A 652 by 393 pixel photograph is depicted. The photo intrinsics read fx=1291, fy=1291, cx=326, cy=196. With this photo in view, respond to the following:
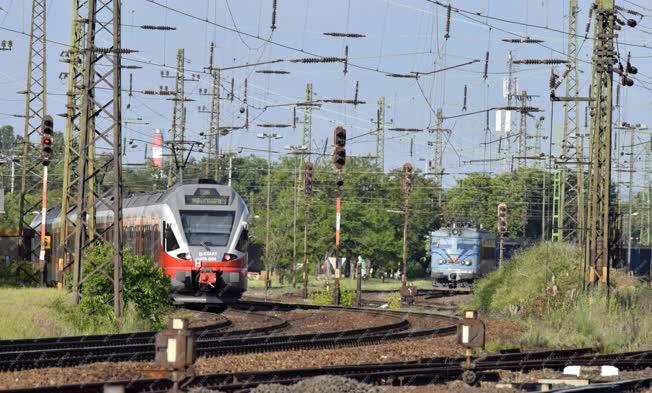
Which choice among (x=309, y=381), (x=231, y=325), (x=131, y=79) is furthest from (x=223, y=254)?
(x=131, y=79)

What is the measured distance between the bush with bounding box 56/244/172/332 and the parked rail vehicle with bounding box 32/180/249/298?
4973mm

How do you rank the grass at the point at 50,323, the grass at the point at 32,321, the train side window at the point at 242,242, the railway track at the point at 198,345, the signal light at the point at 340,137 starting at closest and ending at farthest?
the railway track at the point at 198,345
the grass at the point at 32,321
the grass at the point at 50,323
the train side window at the point at 242,242
the signal light at the point at 340,137

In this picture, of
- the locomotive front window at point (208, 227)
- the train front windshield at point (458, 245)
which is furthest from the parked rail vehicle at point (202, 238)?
the train front windshield at point (458, 245)

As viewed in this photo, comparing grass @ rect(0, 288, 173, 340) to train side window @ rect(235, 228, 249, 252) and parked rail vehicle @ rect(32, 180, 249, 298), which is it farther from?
train side window @ rect(235, 228, 249, 252)

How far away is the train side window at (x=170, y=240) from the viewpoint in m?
35.3

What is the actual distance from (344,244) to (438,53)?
157 ft

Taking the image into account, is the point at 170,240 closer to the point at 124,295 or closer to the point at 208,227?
the point at 208,227

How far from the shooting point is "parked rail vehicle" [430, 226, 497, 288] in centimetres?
6856

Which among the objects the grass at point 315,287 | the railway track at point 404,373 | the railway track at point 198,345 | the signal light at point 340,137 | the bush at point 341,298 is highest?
the signal light at point 340,137

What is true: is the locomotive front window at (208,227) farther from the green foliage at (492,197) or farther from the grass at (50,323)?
the green foliage at (492,197)

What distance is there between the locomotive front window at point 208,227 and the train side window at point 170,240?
1.12ft

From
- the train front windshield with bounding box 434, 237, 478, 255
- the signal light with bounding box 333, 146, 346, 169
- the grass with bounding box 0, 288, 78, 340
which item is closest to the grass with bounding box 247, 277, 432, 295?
the train front windshield with bounding box 434, 237, 478, 255

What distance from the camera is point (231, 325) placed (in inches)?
1213

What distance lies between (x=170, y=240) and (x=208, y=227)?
43.8 inches
